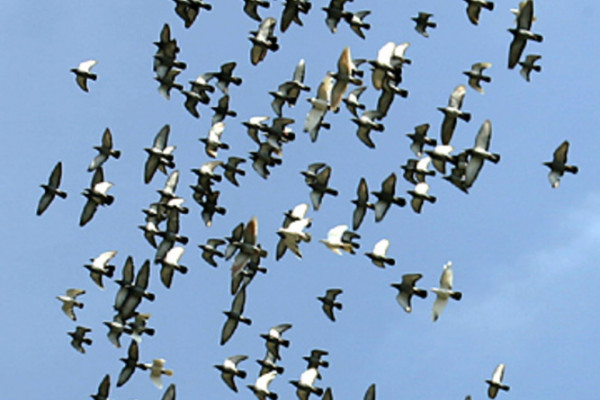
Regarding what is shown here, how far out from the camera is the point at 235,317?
54844 millimetres

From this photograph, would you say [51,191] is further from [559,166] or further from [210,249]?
[559,166]

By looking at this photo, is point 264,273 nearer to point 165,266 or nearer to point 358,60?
point 165,266

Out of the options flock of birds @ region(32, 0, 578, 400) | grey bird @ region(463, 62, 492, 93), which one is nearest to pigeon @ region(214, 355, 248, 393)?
flock of birds @ region(32, 0, 578, 400)

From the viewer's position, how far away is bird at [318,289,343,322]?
181 ft

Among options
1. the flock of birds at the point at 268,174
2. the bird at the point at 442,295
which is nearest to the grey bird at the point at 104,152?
the flock of birds at the point at 268,174

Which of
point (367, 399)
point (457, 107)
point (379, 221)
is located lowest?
point (367, 399)

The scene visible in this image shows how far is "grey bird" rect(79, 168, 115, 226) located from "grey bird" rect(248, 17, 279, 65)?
248 inches

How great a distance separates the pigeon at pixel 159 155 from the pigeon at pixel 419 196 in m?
7.69

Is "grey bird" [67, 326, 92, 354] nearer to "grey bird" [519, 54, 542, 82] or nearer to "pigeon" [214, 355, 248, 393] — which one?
"pigeon" [214, 355, 248, 393]

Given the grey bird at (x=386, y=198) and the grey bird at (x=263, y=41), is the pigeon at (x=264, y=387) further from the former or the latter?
the grey bird at (x=263, y=41)

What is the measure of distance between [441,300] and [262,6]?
35.3ft

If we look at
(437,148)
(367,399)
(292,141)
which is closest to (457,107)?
(437,148)

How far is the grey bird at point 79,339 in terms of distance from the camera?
57156 mm

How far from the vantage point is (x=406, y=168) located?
54.6m
